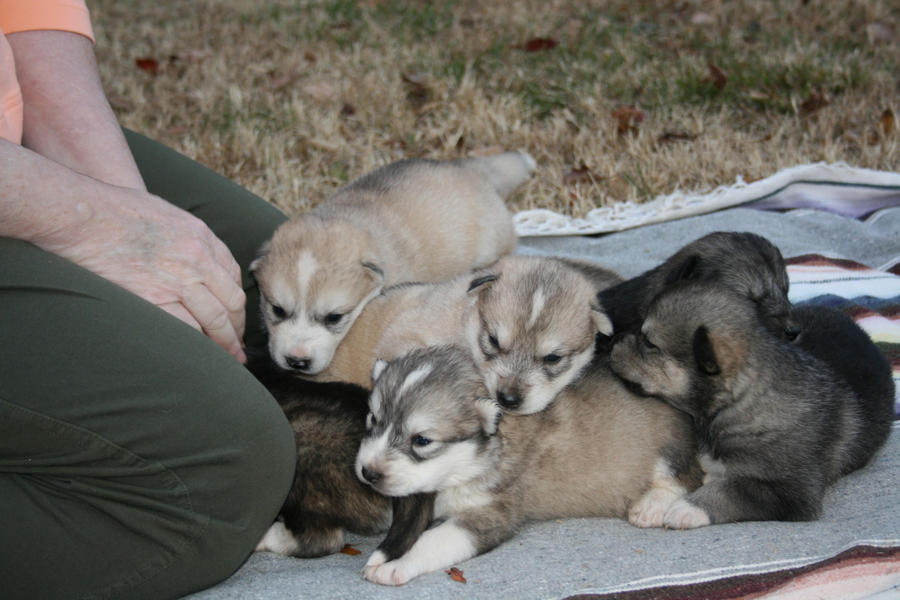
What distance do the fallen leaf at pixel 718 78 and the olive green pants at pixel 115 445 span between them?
533cm

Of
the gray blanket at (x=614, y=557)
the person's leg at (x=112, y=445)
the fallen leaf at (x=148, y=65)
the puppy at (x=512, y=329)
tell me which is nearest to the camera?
the person's leg at (x=112, y=445)

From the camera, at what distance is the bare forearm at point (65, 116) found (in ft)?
11.0

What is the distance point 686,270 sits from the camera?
3.53m

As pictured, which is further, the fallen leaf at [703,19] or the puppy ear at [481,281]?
the fallen leaf at [703,19]

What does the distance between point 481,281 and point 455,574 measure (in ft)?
3.95

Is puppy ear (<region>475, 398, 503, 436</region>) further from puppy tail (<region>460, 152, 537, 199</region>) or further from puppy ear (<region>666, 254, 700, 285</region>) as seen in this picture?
puppy tail (<region>460, 152, 537, 199</region>)

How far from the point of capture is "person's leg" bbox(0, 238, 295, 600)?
92.5 inches

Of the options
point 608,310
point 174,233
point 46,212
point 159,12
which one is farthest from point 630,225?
point 159,12

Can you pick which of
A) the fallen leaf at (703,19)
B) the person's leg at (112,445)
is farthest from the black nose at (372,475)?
the fallen leaf at (703,19)

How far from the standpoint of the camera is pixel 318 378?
373 cm

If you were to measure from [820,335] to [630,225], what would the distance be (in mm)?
1917

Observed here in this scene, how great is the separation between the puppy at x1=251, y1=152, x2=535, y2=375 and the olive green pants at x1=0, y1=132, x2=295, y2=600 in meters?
1.02

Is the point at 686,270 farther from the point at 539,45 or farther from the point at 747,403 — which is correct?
the point at 539,45

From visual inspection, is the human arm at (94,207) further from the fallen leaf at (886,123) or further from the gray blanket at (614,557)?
the fallen leaf at (886,123)
